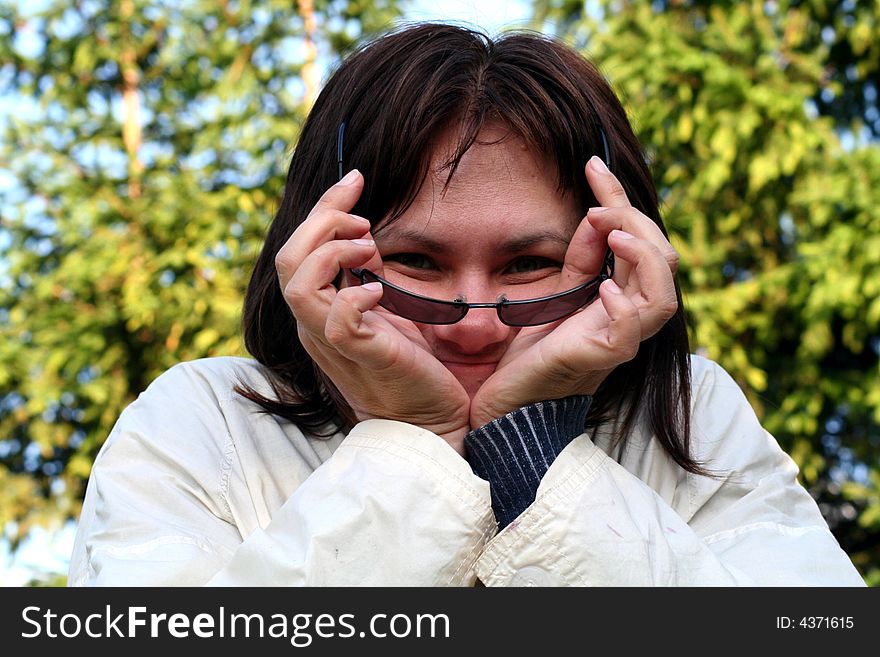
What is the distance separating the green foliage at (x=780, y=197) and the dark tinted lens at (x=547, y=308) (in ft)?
12.6

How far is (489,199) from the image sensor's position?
1.90 m

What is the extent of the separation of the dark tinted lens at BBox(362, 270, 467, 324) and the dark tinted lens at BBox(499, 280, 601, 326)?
0.29 ft

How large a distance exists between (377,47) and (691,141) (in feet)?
14.2

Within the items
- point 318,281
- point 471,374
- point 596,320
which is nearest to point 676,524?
point 596,320

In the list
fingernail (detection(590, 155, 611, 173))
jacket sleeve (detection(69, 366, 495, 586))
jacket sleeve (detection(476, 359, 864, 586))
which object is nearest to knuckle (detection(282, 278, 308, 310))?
jacket sleeve (detection(69, 366, 495, 586))

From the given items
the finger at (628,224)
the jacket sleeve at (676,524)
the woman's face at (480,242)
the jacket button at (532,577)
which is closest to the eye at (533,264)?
the woman's face at (480,242)

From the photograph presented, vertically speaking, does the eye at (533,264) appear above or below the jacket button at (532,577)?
above

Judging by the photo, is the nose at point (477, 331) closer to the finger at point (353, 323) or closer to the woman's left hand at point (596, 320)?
the woman's left hand at point (596, 320)

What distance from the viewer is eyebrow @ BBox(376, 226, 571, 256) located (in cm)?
188

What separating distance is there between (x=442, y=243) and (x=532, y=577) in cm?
62

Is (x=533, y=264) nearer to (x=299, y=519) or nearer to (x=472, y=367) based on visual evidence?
(x=472, y=367)

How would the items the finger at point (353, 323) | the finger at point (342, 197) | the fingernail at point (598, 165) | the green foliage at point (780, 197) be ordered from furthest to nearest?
the green foliage at point (780, 197) < the fingernail at point (598, 165) < the finger at point (342, 197) < the finger at point (353, 323)

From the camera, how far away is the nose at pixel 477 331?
1.88 meters

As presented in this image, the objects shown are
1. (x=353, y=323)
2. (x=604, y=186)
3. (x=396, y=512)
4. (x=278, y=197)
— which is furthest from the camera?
(x=278, y=197)
